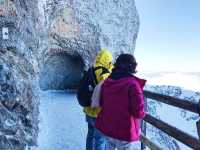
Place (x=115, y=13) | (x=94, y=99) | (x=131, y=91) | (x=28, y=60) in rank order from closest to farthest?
(x=131, y=91) → (x=94, y=99) → (x=28, y=60) → (x=115, y=13)

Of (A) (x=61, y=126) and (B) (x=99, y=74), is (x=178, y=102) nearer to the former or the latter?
(B) (x=99, y=74)

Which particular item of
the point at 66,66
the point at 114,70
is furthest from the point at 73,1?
the point at 114,70

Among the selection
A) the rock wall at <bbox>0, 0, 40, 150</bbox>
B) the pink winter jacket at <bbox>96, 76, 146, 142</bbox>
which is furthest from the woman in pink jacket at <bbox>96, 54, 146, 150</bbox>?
the rock wall at <bbox>0, 0, 40, 150</bbox>

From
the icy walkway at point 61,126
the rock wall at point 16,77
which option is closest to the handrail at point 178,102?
the icy walkway at point 61,126

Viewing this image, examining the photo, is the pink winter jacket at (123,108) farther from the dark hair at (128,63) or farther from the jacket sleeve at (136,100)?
the dark hair at (128,63)

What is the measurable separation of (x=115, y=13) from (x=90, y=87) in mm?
13567

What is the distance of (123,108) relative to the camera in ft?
12.5

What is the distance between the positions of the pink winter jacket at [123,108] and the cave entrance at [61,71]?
1192cm

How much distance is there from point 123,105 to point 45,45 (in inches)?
430

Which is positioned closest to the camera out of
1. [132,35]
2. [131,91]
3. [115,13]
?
[131,91]

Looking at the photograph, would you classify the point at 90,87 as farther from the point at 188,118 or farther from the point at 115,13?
the point at 115,13

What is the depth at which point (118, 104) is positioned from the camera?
3848mm

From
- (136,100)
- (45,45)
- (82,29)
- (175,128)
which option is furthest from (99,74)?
(82,29)

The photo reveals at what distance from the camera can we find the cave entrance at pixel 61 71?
16.0 metres
